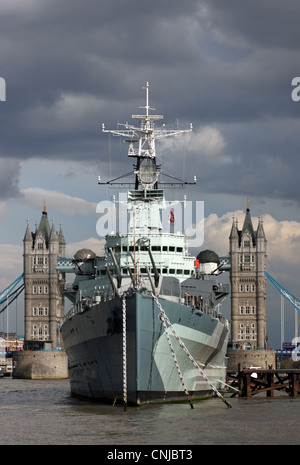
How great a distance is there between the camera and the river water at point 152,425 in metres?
26.9

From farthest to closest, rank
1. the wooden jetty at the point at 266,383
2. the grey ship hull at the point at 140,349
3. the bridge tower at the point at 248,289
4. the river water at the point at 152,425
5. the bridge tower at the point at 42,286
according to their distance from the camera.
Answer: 1. the bridge tower at the point at 42,286
2. the bridge tower at the point at 248,289
3. the wooden jetty at the point at 266,383
4. the grey ship hull at the point at 140,349
5. the river water at the point at 152,425

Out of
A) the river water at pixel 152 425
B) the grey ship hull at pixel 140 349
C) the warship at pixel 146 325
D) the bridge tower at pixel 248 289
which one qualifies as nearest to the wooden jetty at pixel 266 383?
the warship at pixel 146 325

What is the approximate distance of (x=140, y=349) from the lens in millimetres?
34656

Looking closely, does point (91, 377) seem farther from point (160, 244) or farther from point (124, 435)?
point (124, 435)

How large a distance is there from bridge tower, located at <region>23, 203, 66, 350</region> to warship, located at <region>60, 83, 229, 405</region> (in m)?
94.3

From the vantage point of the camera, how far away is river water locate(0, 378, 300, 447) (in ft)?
88.2

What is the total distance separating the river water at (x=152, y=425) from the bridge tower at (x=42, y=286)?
339 ft

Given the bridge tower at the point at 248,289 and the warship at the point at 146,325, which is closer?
the warship at the point at 146,325

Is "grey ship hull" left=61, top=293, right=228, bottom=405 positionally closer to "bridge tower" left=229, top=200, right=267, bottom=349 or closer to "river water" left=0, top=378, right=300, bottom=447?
"river water" left=0, top=378, right=300, bottom=447

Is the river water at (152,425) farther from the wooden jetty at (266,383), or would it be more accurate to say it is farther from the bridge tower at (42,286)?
the bridge tower at (42,286)

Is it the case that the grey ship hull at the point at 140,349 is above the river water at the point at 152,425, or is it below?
above
